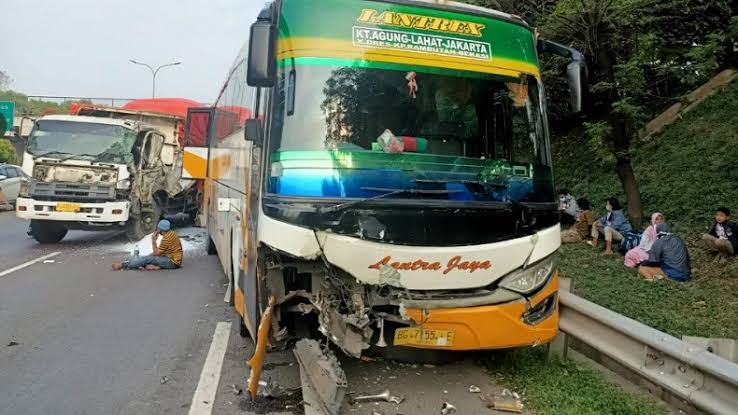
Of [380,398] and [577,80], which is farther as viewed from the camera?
[577,80]

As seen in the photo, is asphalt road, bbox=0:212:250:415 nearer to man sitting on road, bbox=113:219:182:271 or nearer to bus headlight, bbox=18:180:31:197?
man sitting on road, bbox=113:219:182:271

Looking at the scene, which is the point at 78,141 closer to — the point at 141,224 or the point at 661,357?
the point at 141,224

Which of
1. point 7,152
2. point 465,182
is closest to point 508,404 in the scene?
point 465,182

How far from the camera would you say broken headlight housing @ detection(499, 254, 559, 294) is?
4367 mm

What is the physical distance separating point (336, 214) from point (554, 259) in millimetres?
1763

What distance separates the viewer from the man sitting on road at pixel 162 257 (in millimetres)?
10062

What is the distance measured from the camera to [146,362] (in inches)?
207

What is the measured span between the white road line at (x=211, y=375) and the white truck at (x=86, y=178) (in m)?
6.84

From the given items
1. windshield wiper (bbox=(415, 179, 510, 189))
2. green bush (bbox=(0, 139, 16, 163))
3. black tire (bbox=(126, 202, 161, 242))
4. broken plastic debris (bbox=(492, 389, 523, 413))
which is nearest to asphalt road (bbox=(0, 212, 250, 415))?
broken plastic debris (bbox=(492, 389, 523, 413))

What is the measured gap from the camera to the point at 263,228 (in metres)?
4.37

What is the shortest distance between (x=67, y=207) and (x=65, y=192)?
31 cm

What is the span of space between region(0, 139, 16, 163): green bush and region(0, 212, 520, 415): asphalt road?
30569 millimetres

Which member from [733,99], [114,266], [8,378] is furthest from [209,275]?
[733,99]

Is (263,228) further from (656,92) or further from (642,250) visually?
(656,92)
